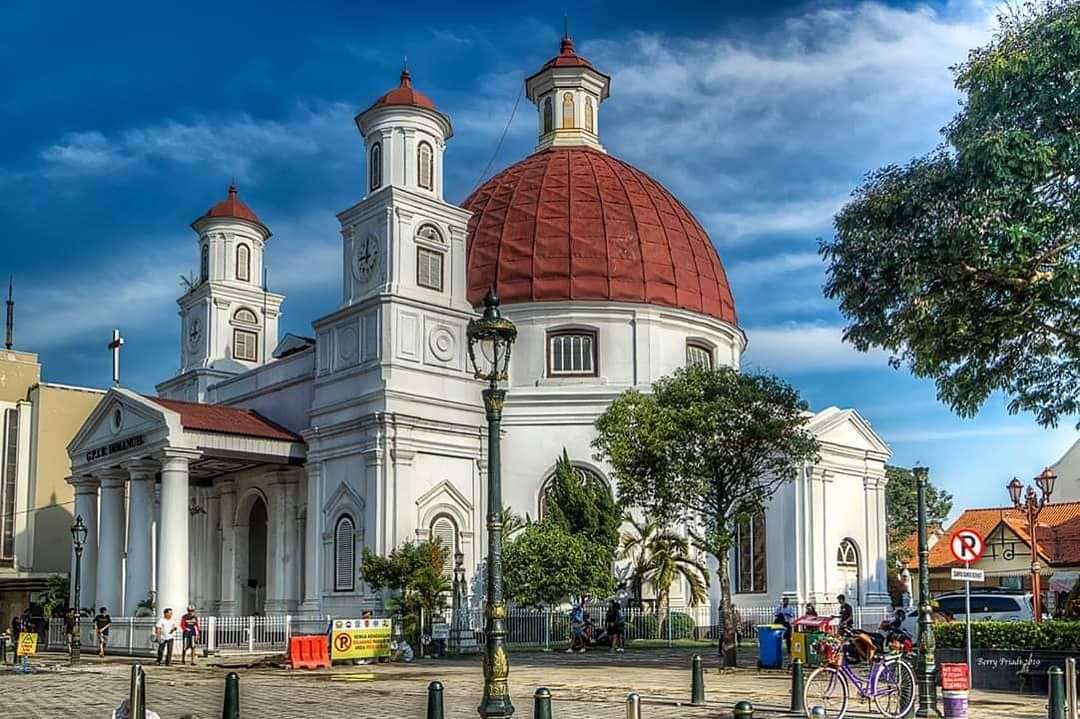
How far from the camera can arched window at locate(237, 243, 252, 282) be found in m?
53.0

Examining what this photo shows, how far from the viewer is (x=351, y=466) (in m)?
41.0

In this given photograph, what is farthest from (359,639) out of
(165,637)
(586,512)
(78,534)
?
(78,534)

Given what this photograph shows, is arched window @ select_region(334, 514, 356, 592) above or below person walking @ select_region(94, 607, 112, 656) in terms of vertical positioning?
above

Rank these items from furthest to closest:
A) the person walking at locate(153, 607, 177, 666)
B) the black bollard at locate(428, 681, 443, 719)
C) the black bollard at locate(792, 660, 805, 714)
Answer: the person walking at locate(153, 607, 177, 666), the black bollard at locate(792, 660, 805, 714), the black bollard at locate(428, 681, 443, 719)

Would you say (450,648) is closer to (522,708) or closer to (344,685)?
(344,685)

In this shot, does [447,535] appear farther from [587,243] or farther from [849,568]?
[849,568]

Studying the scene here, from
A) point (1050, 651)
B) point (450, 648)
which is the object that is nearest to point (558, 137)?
point (450, 648)

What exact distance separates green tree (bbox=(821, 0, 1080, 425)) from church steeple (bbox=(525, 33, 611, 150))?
104ft

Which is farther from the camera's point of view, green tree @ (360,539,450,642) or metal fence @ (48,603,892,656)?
metal fence @ (48,603,892,656)

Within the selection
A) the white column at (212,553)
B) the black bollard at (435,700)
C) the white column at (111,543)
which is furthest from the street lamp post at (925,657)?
the white column at (212,553)

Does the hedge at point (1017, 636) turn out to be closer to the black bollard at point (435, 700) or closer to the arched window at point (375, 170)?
the black bollard at point (435, 700)

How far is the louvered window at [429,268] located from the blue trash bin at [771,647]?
19.1 metres

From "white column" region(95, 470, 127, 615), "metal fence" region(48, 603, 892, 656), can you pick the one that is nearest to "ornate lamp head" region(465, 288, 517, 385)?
"metal fence" region(48, 603, 892, 656)

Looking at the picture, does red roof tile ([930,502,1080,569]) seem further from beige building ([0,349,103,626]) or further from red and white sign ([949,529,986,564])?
Answer: beige building ([0,349,103,626])
